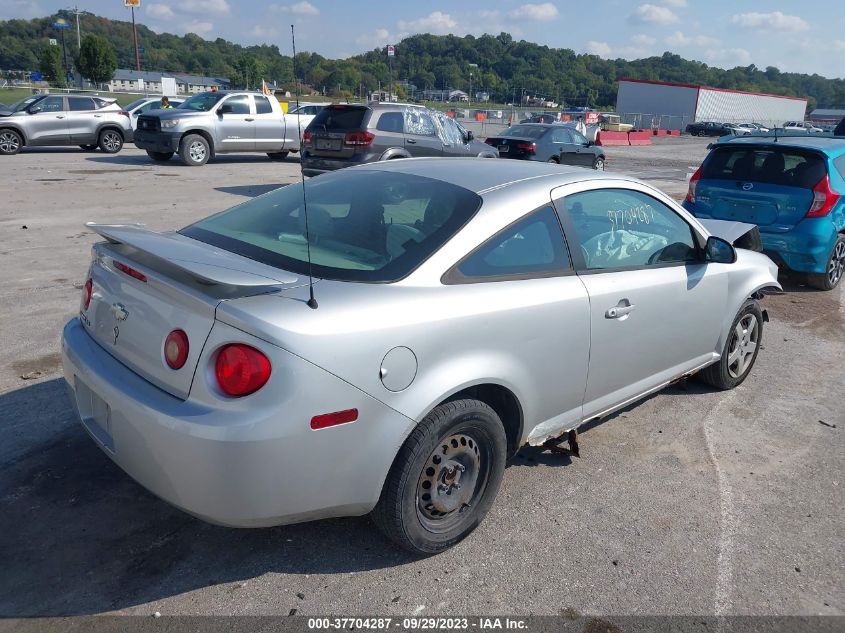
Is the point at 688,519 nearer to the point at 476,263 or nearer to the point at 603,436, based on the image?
the point at 603,436

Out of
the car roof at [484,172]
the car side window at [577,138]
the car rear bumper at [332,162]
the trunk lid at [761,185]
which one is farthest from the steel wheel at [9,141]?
the car roof at [484,172]

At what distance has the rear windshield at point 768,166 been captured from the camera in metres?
7.61

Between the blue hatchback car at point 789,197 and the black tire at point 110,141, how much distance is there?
57.1 feet

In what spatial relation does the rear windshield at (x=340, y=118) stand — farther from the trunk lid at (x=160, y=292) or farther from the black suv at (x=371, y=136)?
the trunk lid at (x=160, y=292)

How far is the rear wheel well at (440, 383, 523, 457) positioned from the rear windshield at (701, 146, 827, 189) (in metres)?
5.81

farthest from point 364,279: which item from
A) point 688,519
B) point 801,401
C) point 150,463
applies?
point 801,401

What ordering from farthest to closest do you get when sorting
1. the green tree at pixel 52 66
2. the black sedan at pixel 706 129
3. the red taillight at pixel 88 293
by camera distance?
the green tree at pixel 52 66
the black sedan at pixel 706 129
the red taillight at pixel 88 293

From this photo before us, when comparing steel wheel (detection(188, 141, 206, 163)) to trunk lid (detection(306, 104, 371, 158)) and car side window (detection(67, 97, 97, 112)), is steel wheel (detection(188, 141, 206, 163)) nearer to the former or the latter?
car side window (detection(67, 97, 97, 112))

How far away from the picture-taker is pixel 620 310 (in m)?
3.69

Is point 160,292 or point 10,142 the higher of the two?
point 160,292

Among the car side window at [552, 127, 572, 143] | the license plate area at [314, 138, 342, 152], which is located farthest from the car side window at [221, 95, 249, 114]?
Result: the car side window at [552, 127, 572, 143]

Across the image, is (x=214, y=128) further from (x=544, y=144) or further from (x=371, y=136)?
(x=544, y=144)

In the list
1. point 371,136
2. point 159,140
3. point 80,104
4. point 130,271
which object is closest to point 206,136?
point 159,140

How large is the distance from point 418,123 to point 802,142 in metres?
7.62
